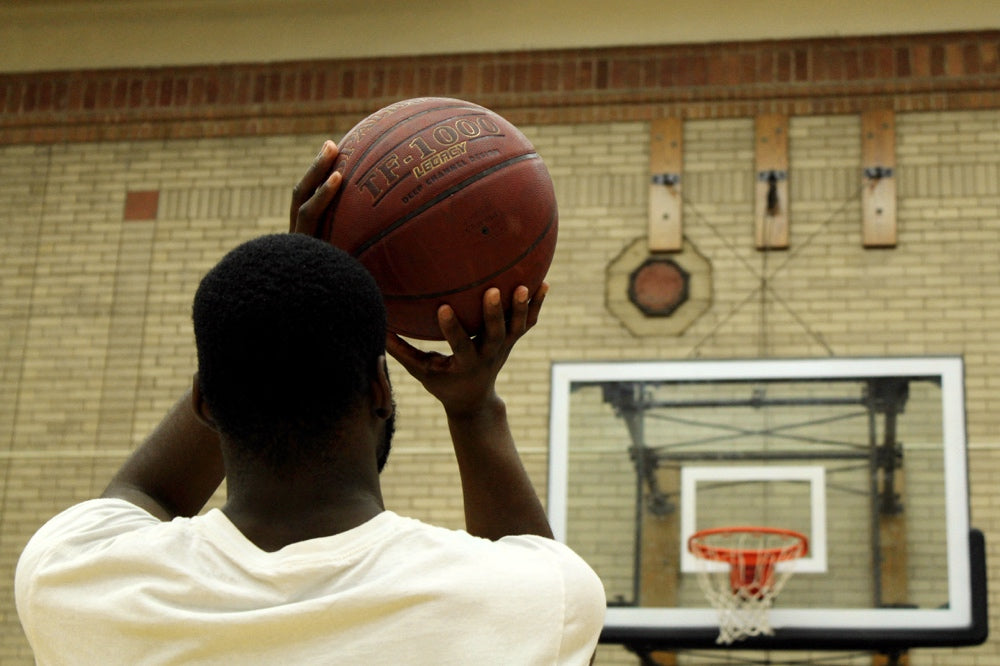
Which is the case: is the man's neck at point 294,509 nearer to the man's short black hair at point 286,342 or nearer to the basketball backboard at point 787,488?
the man's short black hair at point 286,342

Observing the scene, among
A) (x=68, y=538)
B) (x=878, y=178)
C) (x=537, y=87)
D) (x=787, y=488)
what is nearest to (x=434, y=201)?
(x=68, y=538)

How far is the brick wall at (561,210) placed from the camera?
27.1 feet

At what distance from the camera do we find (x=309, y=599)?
126 centimetres

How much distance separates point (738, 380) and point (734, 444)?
347 millimetres

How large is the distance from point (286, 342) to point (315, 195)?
756 millimetres

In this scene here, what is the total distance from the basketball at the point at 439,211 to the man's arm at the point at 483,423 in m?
0.15

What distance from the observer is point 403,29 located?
9.29m

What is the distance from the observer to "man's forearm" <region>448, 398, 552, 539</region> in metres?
1.56

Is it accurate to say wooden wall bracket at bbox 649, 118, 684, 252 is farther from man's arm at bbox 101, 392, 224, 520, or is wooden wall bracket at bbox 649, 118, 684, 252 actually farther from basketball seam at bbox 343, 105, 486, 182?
man's arm at bbox 101, 392, 224, 520

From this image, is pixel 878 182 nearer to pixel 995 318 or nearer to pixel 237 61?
pixel 995 318

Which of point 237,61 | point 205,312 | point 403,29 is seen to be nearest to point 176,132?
point 237,61

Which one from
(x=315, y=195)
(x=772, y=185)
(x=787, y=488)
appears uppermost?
(x=772, y=185)

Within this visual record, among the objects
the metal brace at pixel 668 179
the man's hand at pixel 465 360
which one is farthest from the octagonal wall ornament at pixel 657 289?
the man's hand at pixel 465 360

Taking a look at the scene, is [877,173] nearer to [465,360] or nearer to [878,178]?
[878,178]
